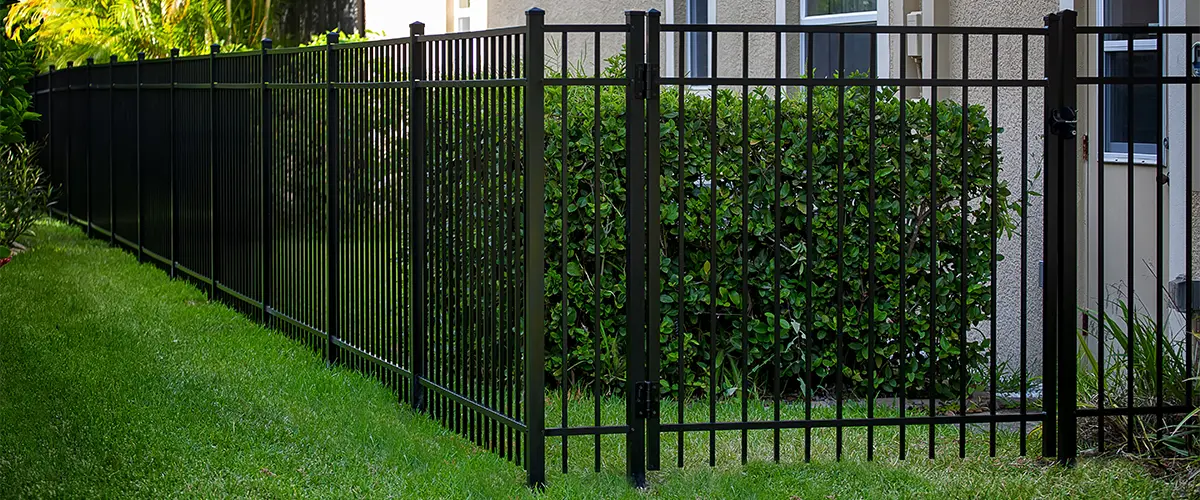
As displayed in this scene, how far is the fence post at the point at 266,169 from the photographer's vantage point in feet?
29.1

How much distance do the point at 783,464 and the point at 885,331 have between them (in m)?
1.47

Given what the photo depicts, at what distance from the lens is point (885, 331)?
7.03 meters

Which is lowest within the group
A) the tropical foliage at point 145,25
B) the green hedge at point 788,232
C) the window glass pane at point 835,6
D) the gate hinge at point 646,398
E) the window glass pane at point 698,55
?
the gate hinge at point 646,398

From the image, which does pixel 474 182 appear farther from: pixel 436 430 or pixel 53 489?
pixel 53 489

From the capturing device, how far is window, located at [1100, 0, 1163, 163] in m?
7.22

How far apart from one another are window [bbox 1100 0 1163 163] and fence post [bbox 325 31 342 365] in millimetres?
3971

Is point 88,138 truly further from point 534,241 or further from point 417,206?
point 534,241

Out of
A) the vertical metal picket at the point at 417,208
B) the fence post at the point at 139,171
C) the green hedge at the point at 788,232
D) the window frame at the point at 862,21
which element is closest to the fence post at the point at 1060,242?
the green hedge at the point at 788,232

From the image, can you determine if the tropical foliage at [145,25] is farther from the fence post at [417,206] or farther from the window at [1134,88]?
the window at [1134,88]

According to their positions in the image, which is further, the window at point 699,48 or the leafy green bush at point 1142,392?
the window at point 699,48

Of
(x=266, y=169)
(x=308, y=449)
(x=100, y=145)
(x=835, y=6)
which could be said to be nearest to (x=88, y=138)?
(x=100, y=145)

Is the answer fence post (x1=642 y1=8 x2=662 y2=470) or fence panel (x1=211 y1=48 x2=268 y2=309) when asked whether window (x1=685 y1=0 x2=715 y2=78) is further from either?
fence post (x1=642 y1=8 x2=662 y2=470)

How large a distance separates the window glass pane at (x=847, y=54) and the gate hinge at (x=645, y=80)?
482 centimetres

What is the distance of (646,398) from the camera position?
17.9 ft
